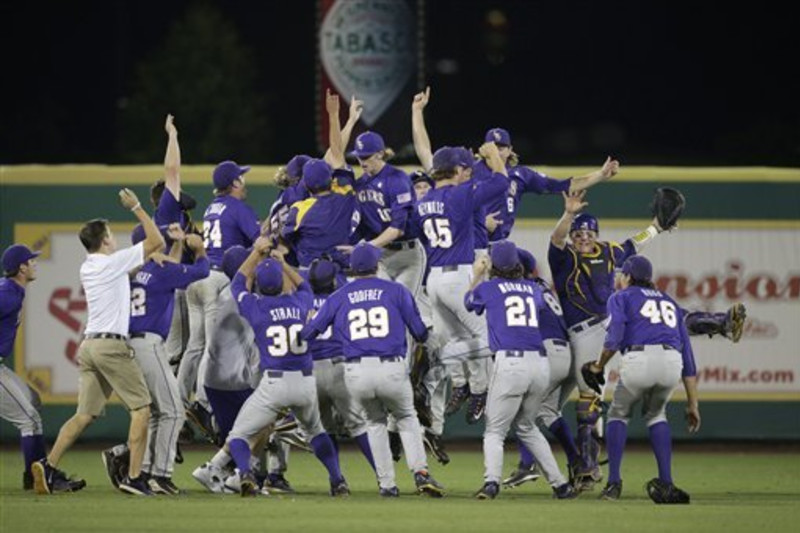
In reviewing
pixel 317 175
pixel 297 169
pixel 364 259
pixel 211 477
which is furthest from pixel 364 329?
pixel 297 169

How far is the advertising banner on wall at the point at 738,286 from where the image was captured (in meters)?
22.1

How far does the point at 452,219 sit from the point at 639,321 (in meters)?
2.20

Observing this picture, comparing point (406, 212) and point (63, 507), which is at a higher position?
point (406, 212)

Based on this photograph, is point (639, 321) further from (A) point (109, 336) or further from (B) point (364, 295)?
(A) point (109, 336)

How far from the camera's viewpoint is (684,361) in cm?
1634

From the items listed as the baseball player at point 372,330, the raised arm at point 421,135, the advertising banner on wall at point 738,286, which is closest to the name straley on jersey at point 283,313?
the baseball player at point 372,330

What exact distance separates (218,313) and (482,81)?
131 feet

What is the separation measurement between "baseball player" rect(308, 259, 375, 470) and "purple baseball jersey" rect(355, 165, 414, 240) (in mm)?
899

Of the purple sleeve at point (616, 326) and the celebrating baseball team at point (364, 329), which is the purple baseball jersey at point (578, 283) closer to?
the celebrating baseball team at point (364, 329)

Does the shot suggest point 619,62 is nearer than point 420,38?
No

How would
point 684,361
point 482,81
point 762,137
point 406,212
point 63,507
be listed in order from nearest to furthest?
point 63,507
point 684,361
point 406,212
point 762,137
point 482,81

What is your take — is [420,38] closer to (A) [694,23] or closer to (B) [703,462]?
(B) [703,462]

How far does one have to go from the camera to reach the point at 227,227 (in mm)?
18125

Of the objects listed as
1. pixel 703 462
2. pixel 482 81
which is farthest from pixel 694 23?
pixel 703 462
